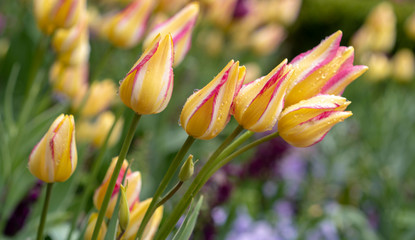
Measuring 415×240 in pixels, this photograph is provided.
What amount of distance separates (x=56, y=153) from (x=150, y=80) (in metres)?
0.17

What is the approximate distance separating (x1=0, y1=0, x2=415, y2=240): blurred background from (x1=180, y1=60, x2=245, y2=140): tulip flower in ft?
1.78

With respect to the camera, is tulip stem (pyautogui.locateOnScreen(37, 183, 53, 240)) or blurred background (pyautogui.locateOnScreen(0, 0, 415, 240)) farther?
blurred background (pyautogui.locateOnScreen(0, 0, 415, 240))

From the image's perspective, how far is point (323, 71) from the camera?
0.65m

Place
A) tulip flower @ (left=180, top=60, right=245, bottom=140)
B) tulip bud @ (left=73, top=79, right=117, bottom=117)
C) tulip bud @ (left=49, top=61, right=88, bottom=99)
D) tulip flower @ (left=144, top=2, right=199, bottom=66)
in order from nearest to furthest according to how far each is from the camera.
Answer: tulip flower @ (left=180, top=60, right=245, bottom=140), tulip flower @ (left=144, top=2, right=199, bottom=66), tulip bud @ (left=49, top=61, right=88, bottom=99), tulip bud @ (left=73, top=79, right=117, bottom=117)

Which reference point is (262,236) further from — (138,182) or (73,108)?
(138,182)

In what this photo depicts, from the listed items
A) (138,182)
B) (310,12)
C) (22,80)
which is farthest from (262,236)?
(310,12)

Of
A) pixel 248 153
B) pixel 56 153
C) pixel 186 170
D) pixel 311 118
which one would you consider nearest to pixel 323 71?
pixel 311 118

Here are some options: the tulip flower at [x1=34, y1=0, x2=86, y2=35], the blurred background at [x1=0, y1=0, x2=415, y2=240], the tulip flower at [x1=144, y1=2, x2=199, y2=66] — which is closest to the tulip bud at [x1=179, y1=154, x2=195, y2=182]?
the tulip flower at [x1=144, y1=2, x2=199, y2=66]

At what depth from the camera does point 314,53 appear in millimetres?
657

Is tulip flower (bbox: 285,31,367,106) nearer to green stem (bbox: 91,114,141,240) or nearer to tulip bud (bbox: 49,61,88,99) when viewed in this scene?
green stem (bbox: 91,114,141,240)

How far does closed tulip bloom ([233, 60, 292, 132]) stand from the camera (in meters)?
0.61

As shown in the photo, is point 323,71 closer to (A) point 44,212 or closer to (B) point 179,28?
(B) point 179,28

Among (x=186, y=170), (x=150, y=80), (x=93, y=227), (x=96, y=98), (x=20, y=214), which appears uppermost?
(x=150, y=80)

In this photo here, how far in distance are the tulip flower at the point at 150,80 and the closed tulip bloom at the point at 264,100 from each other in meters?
0.10
